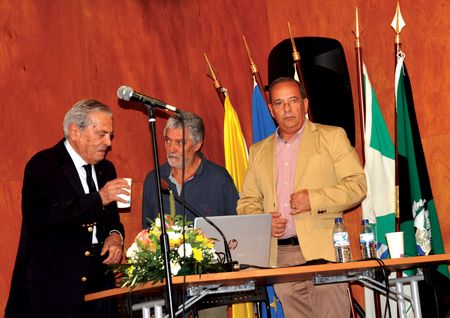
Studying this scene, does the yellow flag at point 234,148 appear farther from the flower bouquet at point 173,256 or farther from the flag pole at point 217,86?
the flower bouquet at point 173,256

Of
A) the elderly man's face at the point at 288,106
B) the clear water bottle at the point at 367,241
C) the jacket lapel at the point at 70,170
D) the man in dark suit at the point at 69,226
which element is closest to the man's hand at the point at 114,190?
the man in dark suit at the point at 69,226

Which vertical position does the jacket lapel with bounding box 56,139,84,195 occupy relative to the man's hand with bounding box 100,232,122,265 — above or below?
above

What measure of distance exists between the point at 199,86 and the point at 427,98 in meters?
1.88

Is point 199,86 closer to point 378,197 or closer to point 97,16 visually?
point 97,16

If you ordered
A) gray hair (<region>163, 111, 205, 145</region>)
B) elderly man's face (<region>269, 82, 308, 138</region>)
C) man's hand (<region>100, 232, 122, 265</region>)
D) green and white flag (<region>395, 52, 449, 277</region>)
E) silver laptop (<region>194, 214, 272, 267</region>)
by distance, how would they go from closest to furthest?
silver laptop (<region>194, 214, 272, 267</region>)
man's hand (<region>100, 232, 122, 265</region>)
elderly man's face (<region>269, 82, 308, 138</region>)
green and white flag (<region>395, 52, 449, 277</region>)
gray hair (<region>163, 111, 205, 145</region>)

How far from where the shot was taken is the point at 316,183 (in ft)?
14.3

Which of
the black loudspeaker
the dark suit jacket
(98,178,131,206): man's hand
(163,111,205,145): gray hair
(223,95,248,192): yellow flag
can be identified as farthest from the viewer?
(223,95,248,192): yellow flag

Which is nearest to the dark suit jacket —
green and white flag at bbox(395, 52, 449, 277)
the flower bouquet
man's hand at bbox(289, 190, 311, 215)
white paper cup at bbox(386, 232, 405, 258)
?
the flower bouquet

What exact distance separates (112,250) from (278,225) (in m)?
1.01

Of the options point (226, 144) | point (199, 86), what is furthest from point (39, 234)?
point (199, 86)

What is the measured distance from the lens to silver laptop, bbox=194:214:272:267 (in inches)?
144

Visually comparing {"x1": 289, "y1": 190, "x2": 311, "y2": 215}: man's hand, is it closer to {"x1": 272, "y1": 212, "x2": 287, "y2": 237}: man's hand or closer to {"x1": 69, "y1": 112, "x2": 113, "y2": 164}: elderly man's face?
{"x1": 272, "y1": 212, "x2": 287, "y2": 237}: man's hand

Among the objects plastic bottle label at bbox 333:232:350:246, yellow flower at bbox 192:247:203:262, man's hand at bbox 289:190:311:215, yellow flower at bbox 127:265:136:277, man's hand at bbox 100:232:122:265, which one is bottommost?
yellow flower at bbox 127:265:136:277

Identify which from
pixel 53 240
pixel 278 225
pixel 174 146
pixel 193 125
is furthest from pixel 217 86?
pixel 53 240
